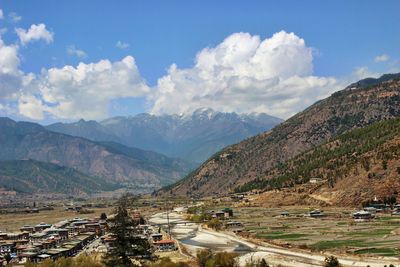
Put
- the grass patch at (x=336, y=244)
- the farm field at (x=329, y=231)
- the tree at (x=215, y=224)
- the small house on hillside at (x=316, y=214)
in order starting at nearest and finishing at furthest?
the farm field at (x=329, y=231), the grass patch at (x=336, y=244), the tree at (x=215, y=224), the small house on hillside at (x=316, y=214)

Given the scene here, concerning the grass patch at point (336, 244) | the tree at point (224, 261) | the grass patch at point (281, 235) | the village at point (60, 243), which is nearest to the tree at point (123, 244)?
the village at point (60, 243)

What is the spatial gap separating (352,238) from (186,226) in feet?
214

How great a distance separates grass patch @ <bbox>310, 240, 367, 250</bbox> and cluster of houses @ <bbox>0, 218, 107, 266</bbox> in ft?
156

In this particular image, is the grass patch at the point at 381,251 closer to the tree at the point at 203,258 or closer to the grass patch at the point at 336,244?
the grass patch at the point at 336,244

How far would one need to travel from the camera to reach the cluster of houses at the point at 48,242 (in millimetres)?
99188

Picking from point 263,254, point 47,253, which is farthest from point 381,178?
point 47,253

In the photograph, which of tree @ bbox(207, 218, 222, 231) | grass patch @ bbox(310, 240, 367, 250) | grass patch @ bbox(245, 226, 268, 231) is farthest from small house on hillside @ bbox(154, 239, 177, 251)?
tree @ bbox(207, 218, 222, 231)

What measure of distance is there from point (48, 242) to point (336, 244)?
62.0m

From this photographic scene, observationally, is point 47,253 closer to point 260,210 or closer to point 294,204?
point 260,210

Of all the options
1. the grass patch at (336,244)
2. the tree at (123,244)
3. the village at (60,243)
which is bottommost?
the grass patch at (336,244)

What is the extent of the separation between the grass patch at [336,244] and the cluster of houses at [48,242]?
4754 cm

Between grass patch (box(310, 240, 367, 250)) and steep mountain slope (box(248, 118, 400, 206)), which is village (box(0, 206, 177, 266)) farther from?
steep mountain slope (box(248, 118, 400, 206))

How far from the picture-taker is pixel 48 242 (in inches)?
4560

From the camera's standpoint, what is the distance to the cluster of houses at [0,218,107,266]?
325 ft
